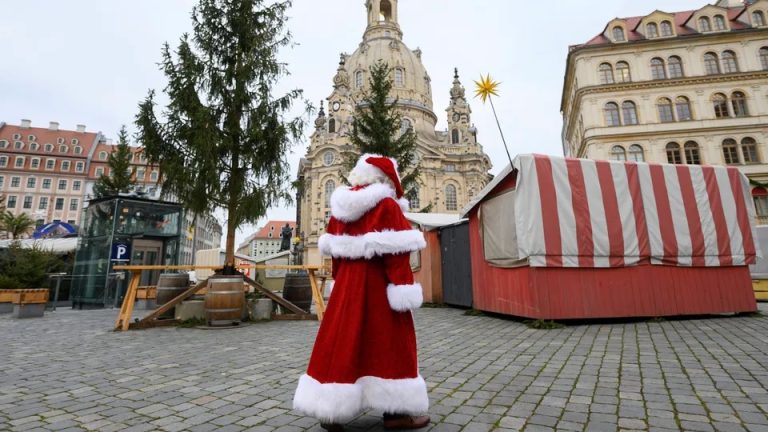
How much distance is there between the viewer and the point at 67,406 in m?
3.28

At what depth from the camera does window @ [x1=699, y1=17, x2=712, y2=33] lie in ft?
95.0

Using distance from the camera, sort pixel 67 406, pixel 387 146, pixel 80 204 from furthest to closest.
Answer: pixel 80 204 < pixel 387 146 < pixel 67 406

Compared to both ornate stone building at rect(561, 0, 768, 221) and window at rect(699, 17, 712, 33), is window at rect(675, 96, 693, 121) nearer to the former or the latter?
ornate stone building at rect(561, 0, 768, 221)

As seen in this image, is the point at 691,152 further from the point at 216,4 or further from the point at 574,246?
the point at 216,4

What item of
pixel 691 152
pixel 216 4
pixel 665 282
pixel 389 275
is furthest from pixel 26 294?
pixel 691 152

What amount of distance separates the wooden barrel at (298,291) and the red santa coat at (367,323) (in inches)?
300

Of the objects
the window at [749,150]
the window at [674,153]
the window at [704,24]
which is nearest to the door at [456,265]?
the window at [674,153]

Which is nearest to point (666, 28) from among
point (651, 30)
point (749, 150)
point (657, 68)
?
point (651, 30)

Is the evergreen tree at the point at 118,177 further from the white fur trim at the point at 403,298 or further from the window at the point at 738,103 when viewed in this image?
the window at the point at 738,103

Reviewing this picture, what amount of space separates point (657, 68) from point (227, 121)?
3270 centimetres

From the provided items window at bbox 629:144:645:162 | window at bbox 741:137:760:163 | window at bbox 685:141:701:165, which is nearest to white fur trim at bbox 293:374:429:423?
window at bbox 629:144:645:162

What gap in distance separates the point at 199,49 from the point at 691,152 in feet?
108

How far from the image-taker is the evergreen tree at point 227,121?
9.33m

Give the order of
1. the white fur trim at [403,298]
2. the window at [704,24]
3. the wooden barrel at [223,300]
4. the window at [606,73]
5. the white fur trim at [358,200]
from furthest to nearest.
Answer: the window at [606,73] < the window at [704,24] < the wooden barrel at [223,300] < the white fur trim at [358,200] < the white fur trim at [403,298]
